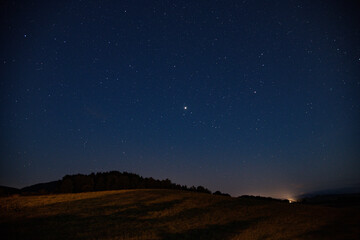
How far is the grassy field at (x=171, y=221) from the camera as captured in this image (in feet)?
38.8

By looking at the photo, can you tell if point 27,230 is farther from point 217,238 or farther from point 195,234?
point 217,238

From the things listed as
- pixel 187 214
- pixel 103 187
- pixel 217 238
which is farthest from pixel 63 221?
pixel 103 187

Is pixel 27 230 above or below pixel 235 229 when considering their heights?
above

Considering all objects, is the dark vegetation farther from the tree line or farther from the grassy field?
the grassy field

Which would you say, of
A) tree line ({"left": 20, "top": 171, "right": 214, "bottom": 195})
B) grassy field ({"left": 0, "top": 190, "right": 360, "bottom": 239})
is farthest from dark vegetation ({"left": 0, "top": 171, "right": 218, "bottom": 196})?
grassy field ({"left": 0, "top": 190, "right": 360, "bottom": 239})

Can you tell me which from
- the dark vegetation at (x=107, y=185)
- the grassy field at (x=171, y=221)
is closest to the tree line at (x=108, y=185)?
the dark vegetation at (x=107, y=185)

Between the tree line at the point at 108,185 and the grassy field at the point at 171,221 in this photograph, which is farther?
the tree line at the point at 108,185

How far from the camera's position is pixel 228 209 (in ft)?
57.7

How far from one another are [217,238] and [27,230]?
34.2 feet

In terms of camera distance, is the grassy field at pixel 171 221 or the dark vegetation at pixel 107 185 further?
the dark vegetation at pixel 107 185

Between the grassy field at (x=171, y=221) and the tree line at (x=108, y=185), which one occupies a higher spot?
the tree line at (x=108, y=185)

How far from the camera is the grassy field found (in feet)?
38.8

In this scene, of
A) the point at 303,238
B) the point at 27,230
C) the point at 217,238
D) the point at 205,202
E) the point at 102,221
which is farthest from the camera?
the point at 205,202

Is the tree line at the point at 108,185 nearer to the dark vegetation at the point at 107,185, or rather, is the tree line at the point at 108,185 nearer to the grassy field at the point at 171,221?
the dark vegetation at the point at 107,185
